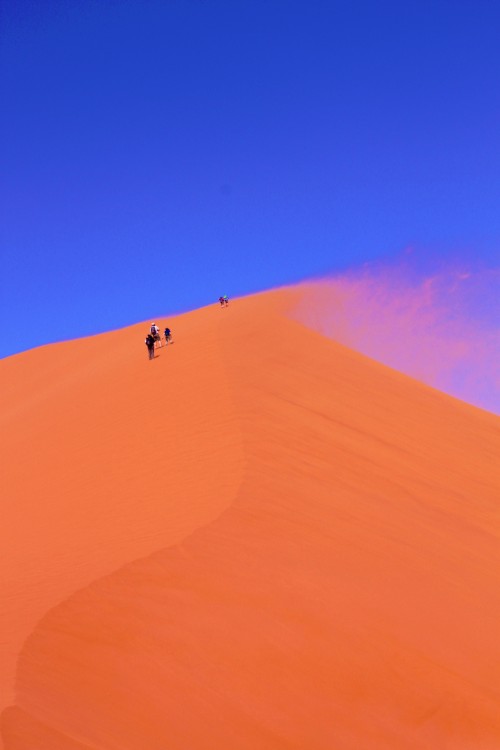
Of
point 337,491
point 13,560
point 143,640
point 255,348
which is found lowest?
point 143,640

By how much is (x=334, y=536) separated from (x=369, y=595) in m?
1.37

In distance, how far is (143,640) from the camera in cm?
724

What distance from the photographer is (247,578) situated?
8.46 meters

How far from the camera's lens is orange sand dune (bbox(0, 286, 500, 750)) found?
6.62 meters

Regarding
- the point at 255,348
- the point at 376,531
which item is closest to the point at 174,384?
the point at 255,348

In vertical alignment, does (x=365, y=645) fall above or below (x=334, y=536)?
below

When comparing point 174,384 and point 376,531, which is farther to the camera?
point 174,384

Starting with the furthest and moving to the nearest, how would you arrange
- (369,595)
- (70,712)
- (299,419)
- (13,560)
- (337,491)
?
1. (299,419)
2. (337,491)
3. (13,560)
4. (369,595)
5. (70,712)

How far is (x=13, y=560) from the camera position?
31.8ft

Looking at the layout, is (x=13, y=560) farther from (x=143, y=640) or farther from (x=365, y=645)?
(x=365, y=645)

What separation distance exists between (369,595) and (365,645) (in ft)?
3.03

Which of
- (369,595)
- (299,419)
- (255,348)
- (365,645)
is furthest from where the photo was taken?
(255,348)

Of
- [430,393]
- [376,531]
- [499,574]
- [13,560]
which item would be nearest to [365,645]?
[376,531]

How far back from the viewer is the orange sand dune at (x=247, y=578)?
6.62 meters
